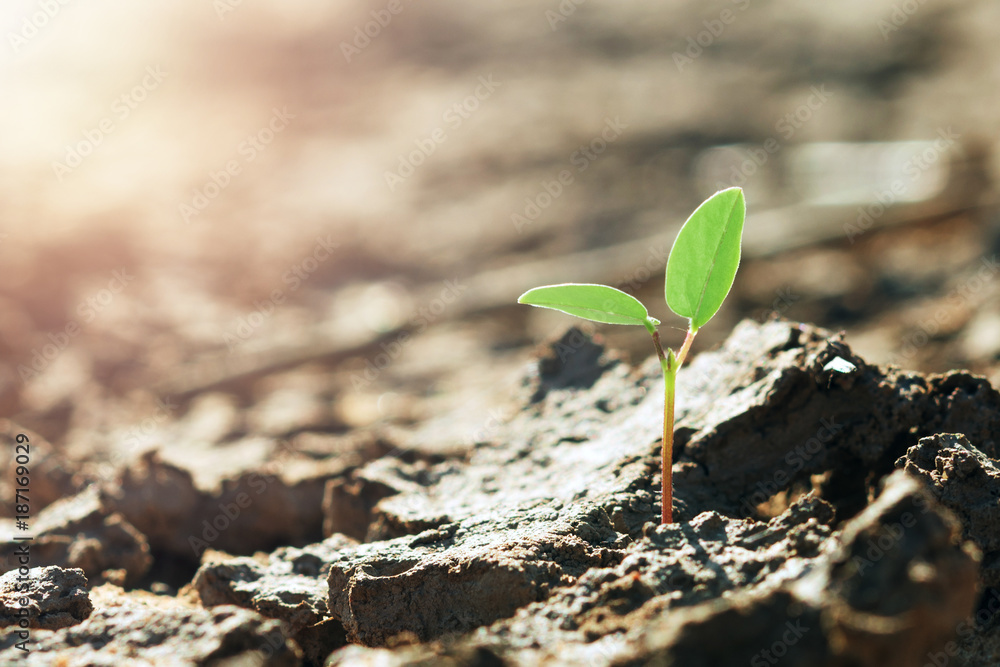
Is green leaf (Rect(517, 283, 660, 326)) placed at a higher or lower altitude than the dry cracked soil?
higher

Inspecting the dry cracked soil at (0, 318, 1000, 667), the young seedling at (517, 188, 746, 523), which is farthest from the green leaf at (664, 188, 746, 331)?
the dry cracked soil at (0, 318, 1000, 667)

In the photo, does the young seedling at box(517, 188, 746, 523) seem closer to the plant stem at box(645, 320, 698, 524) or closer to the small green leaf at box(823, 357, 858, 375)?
the plant stem at box(645, 320, 698, 524)

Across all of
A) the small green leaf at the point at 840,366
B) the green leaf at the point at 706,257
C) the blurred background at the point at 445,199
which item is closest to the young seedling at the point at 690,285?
the green leaf at the point at 706,257

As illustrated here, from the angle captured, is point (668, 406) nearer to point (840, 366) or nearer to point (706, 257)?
point (706, 257)

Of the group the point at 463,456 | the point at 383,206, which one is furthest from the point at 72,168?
the point at 463,456

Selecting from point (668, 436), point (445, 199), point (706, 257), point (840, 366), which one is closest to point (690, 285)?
point (706, 257)

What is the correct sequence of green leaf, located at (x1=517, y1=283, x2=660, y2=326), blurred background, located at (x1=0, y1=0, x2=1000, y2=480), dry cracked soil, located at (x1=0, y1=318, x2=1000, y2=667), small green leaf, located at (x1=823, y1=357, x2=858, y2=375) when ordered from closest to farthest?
1. dry cracked soil, located at (x1=0, y1=318, x2=1000, y2=667)
2. green leaf, located at (x1=517, y1=283, x2=660, y2=326)
3. small green leaf, located at (x1=823, y1=357, x2=858, y2=375)
4. blurred background, located at (x1=0, y1=0, x2=1000, y2=480)
